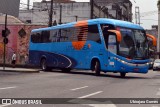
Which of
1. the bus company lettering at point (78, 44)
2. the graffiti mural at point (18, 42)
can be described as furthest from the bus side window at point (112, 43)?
the graffiti mural at point (18, 42)

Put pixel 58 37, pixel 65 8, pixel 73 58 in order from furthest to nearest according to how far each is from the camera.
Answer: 1. pixel 65 8
2. pixel 58 37
3. pixel 73 58

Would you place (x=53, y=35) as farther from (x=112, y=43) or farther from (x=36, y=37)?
(x=112, y=43)

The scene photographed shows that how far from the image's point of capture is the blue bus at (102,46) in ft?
78.2

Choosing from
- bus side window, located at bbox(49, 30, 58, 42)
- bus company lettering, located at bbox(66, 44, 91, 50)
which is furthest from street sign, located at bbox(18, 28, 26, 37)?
bus company lettering, located at bbox(66, 44, 91, 50)

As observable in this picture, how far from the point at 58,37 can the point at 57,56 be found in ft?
5.19

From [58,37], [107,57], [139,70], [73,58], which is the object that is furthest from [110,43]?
[58,37]

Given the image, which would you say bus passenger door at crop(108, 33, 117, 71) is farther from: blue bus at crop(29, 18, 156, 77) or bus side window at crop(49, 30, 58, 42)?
bus side window at crop(49, 30, 58, 42)

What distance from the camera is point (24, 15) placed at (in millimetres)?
77250

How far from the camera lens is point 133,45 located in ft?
79.0

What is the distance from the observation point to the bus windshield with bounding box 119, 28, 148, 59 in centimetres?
2383

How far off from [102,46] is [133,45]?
6.58 ft

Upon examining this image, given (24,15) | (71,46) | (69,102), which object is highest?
(24,15)

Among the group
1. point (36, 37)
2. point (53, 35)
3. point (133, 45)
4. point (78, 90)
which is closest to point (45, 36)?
point (53, 35)

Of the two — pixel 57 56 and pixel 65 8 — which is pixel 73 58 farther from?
pixel 65 8
